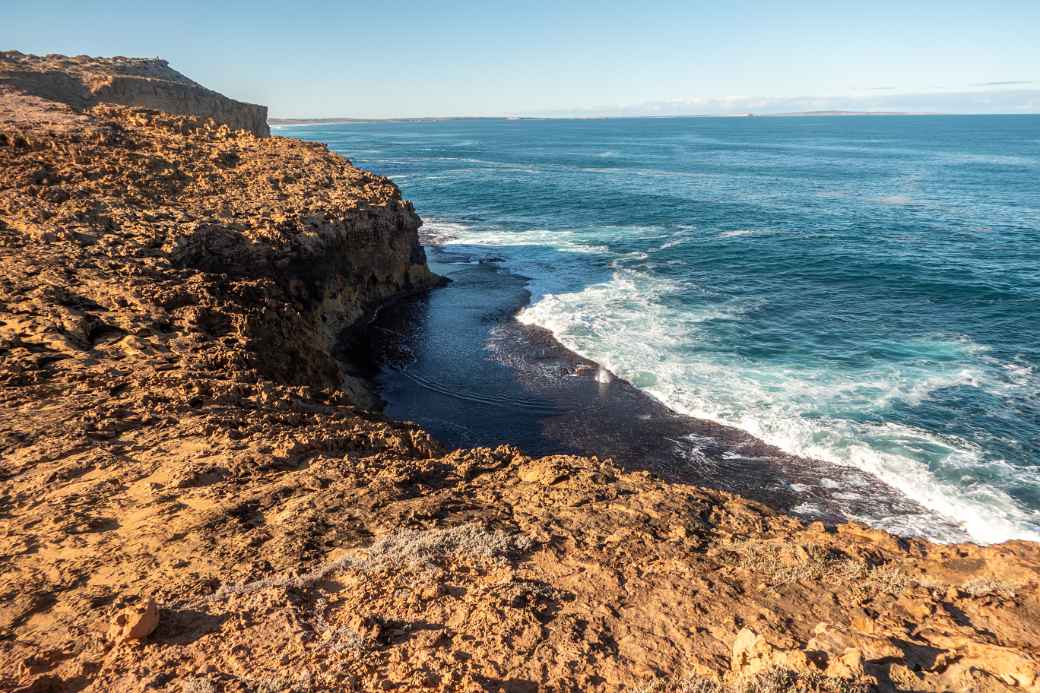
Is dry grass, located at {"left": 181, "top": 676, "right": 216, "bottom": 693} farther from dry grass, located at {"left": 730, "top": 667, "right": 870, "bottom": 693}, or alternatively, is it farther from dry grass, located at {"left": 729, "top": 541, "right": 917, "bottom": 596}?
dry grass, located at {"left": 729, "top": 541, "right": 917, "bottom": 596}

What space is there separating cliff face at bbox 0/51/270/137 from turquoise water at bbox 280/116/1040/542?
21.6m

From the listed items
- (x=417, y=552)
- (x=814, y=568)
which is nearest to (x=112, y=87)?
(x=417, y=552)

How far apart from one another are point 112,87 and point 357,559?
172 feet

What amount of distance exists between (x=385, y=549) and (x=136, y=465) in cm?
525

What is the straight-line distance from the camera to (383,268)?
32.5 metres

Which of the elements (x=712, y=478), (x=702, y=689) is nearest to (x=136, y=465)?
(x=702, y=689)

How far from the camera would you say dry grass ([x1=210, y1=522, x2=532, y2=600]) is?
768 centimetres

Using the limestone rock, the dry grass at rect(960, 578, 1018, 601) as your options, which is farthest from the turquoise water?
the limestone rock

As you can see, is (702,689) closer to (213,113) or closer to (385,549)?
(385,549)

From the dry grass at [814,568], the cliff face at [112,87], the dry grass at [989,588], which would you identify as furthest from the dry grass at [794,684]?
the cliff face at [112,87]

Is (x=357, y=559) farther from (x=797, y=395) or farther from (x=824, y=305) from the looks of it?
(x=824, y=305)

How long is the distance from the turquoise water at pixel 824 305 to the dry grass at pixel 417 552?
13179 mm

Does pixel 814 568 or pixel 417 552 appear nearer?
pixel 417 552

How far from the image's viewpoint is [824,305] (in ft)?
99.6
